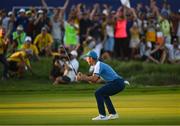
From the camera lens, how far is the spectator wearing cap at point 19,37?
3316cm

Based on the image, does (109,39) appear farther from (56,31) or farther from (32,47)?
(32,47)

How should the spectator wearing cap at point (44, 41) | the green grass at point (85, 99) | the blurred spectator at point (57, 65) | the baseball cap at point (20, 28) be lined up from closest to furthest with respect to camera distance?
the green grass at point (85, 99) < the blurred spectator at point (57, 65) < the baseball cap at point (20, 28) < the spectator wearing cap at point (44, 41)

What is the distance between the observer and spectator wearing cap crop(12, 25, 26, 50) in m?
33.2

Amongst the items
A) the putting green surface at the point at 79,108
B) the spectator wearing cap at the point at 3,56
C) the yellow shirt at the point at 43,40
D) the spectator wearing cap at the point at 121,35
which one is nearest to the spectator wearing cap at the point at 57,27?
the yellow shirt at the point at 43,40

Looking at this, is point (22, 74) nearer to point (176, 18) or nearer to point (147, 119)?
point (176, 18)

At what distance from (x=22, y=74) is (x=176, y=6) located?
8962 millimetres

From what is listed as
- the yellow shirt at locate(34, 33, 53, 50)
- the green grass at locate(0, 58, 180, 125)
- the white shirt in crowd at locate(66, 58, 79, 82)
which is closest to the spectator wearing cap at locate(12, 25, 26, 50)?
the yellow shirt at locate(34, 33, 53, 50)

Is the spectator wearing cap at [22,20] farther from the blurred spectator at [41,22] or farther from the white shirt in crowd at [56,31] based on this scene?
the white shirt in crowd at [56,31]

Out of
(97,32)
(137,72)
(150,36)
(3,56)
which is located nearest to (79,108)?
(3,56)

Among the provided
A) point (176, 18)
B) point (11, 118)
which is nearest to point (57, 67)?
point (176, 18)

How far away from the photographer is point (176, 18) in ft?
115

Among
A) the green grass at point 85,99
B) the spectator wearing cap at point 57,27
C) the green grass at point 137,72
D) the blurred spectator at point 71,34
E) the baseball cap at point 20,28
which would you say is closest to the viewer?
the green grass at point 85,99

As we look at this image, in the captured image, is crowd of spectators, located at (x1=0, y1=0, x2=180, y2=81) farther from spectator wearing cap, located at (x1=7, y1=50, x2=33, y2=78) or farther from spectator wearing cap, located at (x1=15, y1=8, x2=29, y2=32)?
spectator wearing cap, located at (x1=7, y1=50, x2=33, y2=78)

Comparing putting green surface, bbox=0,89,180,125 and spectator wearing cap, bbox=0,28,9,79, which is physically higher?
spectator wearing cap, bbox=0,28,9,79
